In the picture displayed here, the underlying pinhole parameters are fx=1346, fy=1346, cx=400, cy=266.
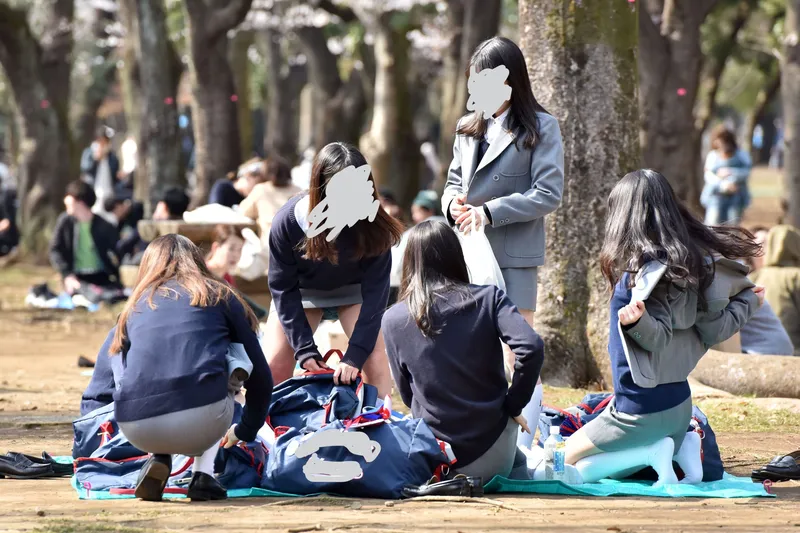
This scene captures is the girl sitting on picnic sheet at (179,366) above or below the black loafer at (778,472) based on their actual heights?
above

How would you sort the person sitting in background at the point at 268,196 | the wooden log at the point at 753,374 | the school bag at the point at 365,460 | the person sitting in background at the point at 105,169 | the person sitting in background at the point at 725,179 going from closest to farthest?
the school bag at the point at 365,460 → the wooden log at the point at 753,374 → the person sitting in background at the point at 268,196 → the person sitting in background at the point at 725,179 → the person sitting in background at the point at 105,169

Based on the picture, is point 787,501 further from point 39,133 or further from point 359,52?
point 359,52

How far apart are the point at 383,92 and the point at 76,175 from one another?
5.52 meters

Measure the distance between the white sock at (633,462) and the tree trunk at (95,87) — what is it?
18638 millimetres

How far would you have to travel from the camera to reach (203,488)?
5.37m

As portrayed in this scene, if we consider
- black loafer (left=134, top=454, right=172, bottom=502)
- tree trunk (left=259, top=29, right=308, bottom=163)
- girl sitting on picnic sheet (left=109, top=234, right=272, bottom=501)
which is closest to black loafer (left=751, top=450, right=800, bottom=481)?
girl sitting on picnic sheet (left=109, top=234, right=272, bottom=501)

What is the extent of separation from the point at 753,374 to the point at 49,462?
4379 millimetres

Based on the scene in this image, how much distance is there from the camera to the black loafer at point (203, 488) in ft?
17.6

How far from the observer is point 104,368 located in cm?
585

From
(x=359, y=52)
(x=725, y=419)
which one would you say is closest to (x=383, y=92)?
(x=359, y=52)

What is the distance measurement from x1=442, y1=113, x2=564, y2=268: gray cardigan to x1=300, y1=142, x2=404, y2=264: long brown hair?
12.0 inches

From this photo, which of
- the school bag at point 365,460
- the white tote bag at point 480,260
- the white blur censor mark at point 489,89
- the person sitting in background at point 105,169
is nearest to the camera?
the school bag at point 365,460

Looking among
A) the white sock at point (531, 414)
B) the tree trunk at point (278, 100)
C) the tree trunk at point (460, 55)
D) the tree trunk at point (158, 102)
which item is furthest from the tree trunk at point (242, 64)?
the white sock at point (531, 414)

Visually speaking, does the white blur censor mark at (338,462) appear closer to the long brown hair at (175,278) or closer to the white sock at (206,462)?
the white sock at (206,462)
